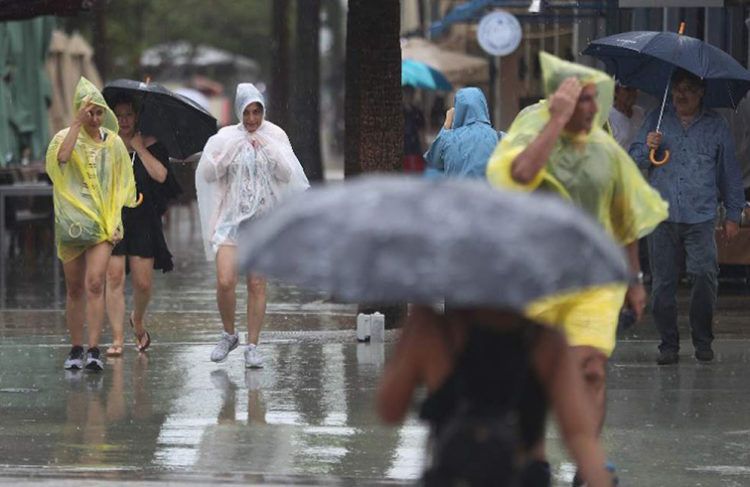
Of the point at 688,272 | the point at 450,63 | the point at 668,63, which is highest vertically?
the point at 450,63

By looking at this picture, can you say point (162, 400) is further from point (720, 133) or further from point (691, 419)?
point (720, 133)

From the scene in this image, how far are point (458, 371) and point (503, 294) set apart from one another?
0.45 m

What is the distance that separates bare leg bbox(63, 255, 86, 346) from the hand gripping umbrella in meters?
3.61

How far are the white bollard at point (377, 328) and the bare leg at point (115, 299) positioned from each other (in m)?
1.67

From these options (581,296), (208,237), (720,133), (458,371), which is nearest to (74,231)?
(208,237)

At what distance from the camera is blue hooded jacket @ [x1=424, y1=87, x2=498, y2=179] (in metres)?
11.4

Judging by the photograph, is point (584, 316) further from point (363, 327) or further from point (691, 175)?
point (363, 327)

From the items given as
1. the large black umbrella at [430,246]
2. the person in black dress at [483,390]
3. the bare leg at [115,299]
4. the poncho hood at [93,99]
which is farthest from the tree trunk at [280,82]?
the large black umbrella at [430,246]

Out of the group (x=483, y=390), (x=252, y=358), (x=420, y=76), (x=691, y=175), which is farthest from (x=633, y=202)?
(x=420, y=76)

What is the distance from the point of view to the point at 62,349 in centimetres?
1248

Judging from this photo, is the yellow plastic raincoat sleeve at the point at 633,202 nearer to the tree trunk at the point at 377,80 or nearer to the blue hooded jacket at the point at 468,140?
the blue hooded jacket at the point at 468,140

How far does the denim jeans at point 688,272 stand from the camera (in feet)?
37.5

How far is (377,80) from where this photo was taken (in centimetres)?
1348

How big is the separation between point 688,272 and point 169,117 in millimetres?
3593
